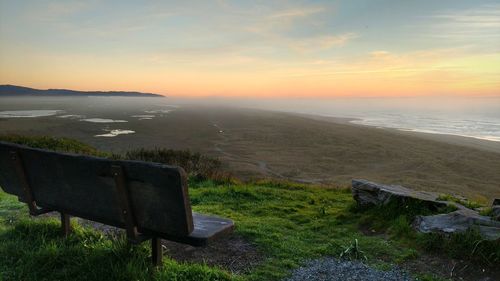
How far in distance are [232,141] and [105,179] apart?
112 ft

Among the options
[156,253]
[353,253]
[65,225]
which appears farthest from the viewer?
[353,253]

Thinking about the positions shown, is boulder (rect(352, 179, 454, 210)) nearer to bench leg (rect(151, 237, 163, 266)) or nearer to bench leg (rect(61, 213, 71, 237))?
bench leg (rect(151, 237, 163, 266))

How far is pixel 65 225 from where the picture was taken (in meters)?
4.92

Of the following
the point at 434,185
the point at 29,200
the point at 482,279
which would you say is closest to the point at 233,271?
the point at 29,200

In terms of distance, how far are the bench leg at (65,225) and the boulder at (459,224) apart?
523cm

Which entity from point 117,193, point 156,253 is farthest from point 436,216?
point 117,193

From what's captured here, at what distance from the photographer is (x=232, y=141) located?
124 ft

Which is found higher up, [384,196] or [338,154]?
[384,196]

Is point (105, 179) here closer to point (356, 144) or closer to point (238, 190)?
point (238, 190)

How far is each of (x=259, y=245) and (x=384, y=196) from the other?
3237mm

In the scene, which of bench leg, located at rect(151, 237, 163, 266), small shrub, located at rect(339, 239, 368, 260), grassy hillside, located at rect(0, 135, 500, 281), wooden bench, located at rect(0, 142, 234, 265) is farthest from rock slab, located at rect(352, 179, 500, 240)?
bench leg, located at rect(151, 237, 163, 266)

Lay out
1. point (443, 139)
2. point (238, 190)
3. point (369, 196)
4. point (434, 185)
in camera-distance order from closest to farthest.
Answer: point (369, 196)
point (238, 190)
point (434, 185)
point (443, 139)

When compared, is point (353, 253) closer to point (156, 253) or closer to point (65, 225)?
point (156, 253)

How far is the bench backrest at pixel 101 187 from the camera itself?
3.28 metres
